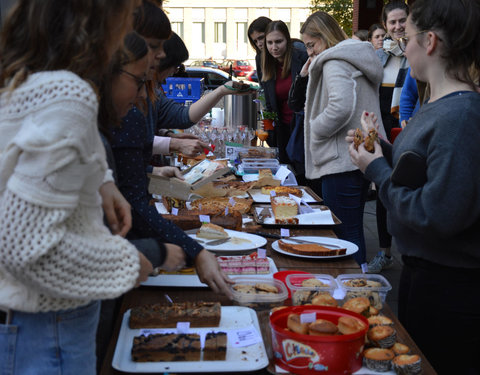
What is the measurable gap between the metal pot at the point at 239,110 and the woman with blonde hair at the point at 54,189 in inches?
191

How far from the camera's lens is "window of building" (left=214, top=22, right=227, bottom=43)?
136 ft

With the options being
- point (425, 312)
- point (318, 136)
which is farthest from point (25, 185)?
point (318, 136)

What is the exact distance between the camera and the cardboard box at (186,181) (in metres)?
2.71

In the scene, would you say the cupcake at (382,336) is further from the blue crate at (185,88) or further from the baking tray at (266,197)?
the blue crate at (185,88)

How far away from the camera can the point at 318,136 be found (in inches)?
145

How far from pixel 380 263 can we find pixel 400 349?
11.2 ft

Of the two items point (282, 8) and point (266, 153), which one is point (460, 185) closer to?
point (266, 153)

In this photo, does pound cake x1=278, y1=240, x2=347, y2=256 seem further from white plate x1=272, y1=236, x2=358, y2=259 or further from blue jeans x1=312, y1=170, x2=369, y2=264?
blue jeans x1=312, y1=170, x2=369, y2=264

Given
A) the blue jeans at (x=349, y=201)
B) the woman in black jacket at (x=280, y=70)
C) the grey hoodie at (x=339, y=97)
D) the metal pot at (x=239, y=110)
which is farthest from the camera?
the metal pot at (x=239, y=110)

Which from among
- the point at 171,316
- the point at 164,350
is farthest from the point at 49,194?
the point at 171,316

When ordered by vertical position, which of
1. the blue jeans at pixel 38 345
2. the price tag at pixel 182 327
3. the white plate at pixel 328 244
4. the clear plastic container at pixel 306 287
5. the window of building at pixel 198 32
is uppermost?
the window of building at pixel 198 32

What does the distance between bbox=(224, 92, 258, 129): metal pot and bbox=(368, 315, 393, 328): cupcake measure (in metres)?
4.61

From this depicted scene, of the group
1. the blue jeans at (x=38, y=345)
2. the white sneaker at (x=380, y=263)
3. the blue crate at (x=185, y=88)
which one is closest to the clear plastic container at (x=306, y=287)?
the blue jeans at (x=38, y=345)

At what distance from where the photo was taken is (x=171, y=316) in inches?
62.3
